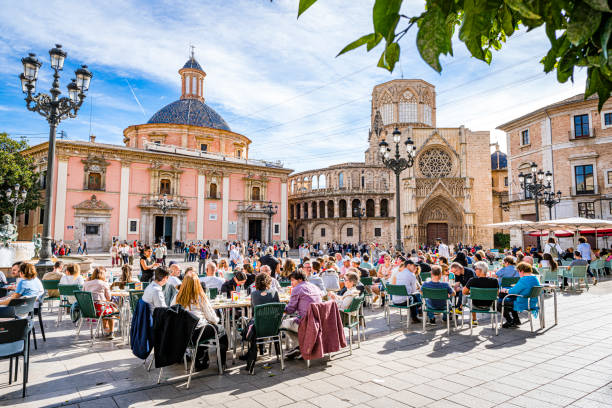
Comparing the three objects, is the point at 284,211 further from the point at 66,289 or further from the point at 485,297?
the point at 485,297

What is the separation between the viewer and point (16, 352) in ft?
13.7

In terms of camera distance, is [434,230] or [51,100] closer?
[51,100]

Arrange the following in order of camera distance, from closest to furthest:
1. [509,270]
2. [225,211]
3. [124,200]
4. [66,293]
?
[66,293] < [509,270] < [124,200] < [225,211]

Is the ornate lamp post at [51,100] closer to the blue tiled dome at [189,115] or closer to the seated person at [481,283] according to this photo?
the seated person at [481,283]

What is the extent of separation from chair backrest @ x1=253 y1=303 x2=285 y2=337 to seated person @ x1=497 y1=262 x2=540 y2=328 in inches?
173

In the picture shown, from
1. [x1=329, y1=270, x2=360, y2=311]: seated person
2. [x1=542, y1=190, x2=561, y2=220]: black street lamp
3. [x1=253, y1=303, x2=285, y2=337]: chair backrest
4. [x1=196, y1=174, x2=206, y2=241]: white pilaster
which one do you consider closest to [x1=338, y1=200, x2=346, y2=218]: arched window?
[x1=196, y1=174, x2=206, y2=241]: white pilaster

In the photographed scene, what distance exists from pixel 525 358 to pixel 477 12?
18.5 feet

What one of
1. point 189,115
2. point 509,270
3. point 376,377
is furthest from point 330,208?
point 376,377

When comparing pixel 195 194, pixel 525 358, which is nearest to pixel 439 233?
pixel 195 194

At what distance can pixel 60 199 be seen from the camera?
25828mm

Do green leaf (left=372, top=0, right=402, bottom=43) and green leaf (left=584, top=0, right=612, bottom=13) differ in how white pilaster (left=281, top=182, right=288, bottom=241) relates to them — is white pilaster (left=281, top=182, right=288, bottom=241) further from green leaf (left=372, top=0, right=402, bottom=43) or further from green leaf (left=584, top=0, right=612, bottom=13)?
green leaf (left=584, top=0, right=612, bottom=13)

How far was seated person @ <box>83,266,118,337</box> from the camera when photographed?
21.3 feet

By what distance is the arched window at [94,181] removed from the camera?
27359 mm

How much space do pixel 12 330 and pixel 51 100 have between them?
26.4ft
